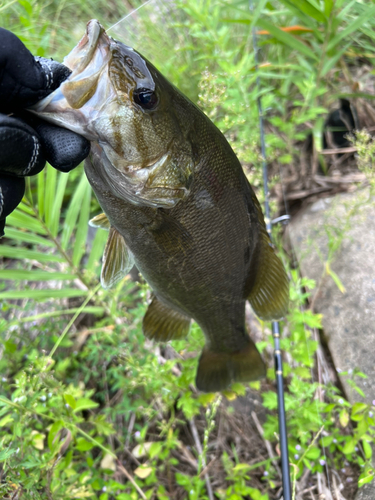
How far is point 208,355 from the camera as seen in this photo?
1.87m

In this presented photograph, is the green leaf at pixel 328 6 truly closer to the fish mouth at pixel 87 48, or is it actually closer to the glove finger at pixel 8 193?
the fish mouth at pixel 87 48

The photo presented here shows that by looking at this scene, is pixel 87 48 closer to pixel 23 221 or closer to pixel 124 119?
pixel 124 119

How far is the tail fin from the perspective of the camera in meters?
1.83

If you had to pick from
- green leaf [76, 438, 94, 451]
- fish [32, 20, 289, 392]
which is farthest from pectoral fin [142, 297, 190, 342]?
green leaf [76, 438, 94, 451]

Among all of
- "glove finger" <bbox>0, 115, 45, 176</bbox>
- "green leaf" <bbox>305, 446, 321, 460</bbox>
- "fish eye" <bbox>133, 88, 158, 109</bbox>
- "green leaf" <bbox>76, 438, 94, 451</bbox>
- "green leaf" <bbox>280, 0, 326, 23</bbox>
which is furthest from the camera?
"green leaf" <bbox>280, 0, 326, 23</bbox>

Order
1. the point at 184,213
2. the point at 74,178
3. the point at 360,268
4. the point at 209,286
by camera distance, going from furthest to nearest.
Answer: the point at 74,178 < the point at 360,268 < the point at 209,286 < the point at 184,213

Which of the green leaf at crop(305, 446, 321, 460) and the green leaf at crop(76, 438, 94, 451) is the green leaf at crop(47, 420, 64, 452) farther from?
the green leaf at crop(305, 446, 321, 460)

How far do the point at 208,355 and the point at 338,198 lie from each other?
70.0 inches

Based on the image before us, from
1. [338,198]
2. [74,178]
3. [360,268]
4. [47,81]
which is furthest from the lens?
[74,178]

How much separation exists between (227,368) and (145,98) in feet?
4.40

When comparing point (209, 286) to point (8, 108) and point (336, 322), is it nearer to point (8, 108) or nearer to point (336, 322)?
point (8, 108)

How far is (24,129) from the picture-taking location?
3.29 feet

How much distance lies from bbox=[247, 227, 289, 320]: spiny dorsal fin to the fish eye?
70 cm

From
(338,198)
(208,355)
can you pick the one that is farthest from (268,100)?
(208,355)
